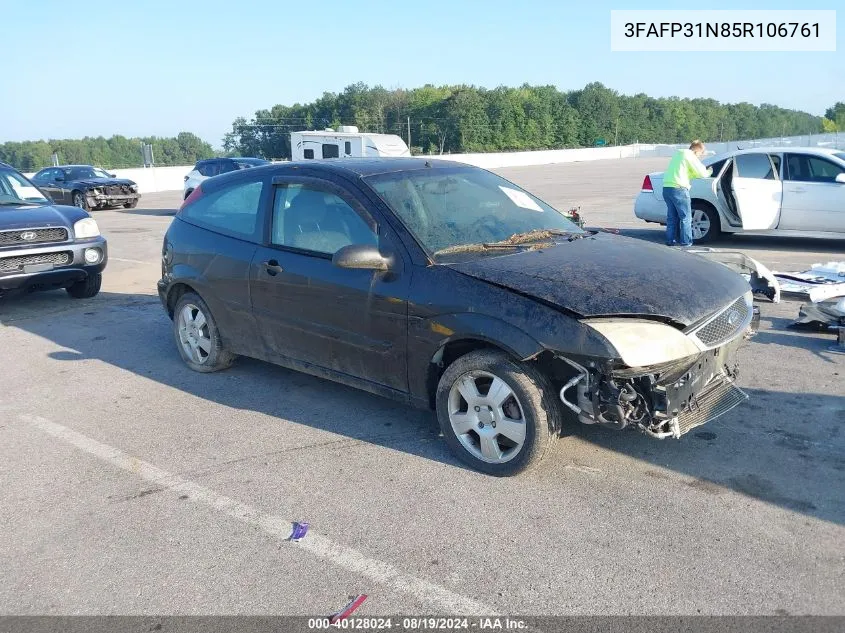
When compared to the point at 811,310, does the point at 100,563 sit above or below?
below

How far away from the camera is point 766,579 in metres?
2.98

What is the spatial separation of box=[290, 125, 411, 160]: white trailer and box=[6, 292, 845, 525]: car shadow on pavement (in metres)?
18.2

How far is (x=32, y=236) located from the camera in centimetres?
802

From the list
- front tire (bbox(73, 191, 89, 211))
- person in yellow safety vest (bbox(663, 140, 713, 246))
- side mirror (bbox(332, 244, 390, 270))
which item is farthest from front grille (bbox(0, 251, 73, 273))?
front tire (bbox(73, 191, 89, 211))

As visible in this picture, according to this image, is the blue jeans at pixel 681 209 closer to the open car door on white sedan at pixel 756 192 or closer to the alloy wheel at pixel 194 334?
the open car door on white sedan at pixel 756 192

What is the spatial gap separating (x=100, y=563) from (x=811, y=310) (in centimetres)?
583

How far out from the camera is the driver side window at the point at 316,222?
4562mm

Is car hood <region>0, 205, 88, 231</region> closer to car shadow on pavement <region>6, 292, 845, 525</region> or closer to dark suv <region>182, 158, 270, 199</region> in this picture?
car shadow on pavement <region>6, 292, 845, 525</region>

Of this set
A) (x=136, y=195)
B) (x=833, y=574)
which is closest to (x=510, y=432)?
(x=833, y=574)

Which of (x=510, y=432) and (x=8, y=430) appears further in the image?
(x=8, y=430)

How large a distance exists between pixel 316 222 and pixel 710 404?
8.74ft

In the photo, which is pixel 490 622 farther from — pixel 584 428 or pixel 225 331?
pixel 225 331

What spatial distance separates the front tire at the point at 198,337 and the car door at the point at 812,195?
8.52m

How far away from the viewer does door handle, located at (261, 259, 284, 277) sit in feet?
16.3
